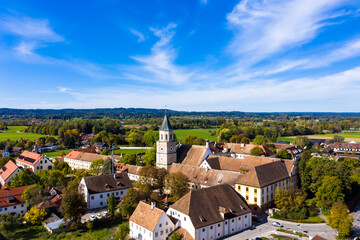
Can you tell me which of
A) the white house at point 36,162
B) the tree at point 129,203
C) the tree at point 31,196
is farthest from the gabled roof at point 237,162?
the white house at point 36,162

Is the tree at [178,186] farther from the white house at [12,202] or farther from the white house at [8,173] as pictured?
the white house at [8,173]

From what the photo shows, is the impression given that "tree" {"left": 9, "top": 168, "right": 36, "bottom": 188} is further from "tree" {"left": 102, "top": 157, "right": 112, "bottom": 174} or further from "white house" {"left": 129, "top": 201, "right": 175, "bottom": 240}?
"white house" {"left": 129, "top": 201, "right": 175, "bottom": 240}

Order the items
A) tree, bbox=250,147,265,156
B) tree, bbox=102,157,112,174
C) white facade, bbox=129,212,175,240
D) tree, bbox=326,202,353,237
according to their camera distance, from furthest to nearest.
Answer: tree, bbox=250,147,265,156
tree, bbox=102,157,112,174
tree, bbox=326,202,353,237
white facade, bbox=129,212,175,240

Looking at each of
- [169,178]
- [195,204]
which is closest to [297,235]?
[195,204]

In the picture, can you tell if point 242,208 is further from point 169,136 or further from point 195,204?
point 169,136

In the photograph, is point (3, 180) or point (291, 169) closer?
point (291, 169)

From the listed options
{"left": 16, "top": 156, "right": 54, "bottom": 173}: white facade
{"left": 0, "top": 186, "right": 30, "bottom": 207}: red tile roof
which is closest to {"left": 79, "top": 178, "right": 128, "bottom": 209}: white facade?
{"left": 0, "top": 186, "right": 30, "bottom": 207}: red tile roof

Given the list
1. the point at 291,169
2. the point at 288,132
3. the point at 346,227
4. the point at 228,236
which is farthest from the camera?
the point at 288,132
